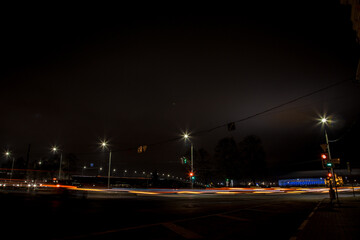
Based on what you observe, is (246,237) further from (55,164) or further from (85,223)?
(55,164)

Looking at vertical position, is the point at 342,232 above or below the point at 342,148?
below

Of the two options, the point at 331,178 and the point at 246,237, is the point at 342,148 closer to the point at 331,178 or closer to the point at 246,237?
the point at 331,178

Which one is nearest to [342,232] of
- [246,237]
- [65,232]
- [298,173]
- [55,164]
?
[246,237]

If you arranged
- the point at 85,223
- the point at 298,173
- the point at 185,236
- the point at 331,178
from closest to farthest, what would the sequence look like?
the point at 185,236 < the point at 85,223 < the point at 331,178 < the point at 298,173

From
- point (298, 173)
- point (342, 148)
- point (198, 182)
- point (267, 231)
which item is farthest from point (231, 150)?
point (267, 231)

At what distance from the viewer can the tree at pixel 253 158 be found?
57750 millimetres

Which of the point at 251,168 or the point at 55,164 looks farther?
the point at 55,164

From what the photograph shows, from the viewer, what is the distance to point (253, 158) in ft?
191

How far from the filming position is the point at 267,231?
26.1 ft

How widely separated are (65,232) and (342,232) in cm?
862

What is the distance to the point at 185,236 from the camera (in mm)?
6883

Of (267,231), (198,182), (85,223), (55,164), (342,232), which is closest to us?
(342,232)

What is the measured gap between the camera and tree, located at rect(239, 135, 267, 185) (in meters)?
57.8

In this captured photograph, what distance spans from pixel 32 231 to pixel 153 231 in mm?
3694
